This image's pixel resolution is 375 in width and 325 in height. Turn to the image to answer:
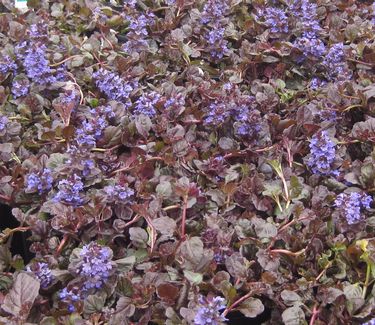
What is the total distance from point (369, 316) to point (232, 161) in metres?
0.76

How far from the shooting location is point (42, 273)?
1694 mm

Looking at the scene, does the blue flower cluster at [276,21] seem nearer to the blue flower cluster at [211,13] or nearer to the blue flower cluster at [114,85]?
the blue flower cluster at [211,13]

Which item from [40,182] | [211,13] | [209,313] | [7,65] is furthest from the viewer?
[211,13]

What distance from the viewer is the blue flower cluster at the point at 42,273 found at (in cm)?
169

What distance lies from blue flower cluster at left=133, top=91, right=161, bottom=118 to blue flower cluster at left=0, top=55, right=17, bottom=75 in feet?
1.90

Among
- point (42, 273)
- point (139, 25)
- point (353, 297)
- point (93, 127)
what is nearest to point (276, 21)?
point (139, 25)

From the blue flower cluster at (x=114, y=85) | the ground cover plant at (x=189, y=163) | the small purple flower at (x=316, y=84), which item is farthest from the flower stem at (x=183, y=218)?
the small purple flower at (x=316, y=84)

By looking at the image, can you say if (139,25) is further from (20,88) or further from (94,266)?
(94,266)

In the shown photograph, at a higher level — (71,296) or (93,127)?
(93,127)

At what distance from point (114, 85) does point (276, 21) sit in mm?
825

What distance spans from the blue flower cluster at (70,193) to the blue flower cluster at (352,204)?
77 cm

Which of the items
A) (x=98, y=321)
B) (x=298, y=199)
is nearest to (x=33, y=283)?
(x=98, y=321)

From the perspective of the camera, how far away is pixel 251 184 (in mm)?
1956

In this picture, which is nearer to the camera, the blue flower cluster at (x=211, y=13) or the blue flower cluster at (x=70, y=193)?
the blue flower cluster at (x=70, y=193)
